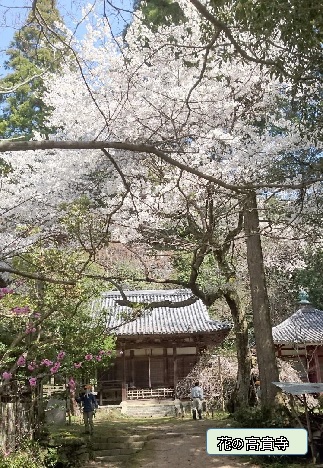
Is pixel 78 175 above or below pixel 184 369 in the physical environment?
above

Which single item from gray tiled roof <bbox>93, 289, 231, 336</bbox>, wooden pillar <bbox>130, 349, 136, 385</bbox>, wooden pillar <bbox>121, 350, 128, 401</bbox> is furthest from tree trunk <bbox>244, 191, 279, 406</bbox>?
wooden pillar <bbox>130, 349, 136, 385</bbox>

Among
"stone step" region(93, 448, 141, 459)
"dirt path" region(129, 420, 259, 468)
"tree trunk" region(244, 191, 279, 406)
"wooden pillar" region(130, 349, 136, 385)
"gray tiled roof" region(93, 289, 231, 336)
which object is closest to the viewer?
"dirt path" region(129, 420, 259, 468)

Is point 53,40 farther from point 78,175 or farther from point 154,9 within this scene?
point 154,9

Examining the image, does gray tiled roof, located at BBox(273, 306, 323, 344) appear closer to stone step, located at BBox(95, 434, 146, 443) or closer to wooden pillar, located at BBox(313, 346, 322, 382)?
wooden pillar, located at BBox(313, 346, 322, 382)

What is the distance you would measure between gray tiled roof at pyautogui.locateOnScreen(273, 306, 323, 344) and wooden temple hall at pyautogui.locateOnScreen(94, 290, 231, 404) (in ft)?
6.59

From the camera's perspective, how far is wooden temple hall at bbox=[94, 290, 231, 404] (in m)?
19.3

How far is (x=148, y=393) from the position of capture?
19516 millimetres

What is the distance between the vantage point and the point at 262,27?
514cm

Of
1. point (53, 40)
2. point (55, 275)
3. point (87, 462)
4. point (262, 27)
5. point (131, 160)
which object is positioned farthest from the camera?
point (131, 160)

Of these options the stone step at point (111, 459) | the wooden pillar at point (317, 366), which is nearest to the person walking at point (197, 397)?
the stone step at point (111, 459)

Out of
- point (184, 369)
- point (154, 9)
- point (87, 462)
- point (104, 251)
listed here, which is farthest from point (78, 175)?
point (184, 369)

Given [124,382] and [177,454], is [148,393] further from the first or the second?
[177,454]

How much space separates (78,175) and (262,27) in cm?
754

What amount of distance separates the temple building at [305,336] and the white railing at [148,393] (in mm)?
4532
